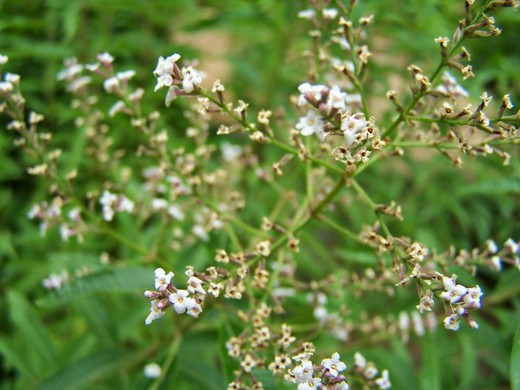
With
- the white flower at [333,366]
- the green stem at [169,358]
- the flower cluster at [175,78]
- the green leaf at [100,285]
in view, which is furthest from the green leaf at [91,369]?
the flower cluster at [175,78]

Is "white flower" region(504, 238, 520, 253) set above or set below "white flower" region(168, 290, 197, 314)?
below

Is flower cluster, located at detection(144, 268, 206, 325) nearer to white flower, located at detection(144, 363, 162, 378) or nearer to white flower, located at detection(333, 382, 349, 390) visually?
white flower, located at detection(333, 382, 349, 390)

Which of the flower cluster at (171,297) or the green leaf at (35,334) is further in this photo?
the green leaf at (35,334)

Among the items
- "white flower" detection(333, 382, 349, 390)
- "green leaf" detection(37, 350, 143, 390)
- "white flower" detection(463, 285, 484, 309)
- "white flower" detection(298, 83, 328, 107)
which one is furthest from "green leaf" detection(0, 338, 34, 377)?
"white flower" detection(463, 285, 484, 309)

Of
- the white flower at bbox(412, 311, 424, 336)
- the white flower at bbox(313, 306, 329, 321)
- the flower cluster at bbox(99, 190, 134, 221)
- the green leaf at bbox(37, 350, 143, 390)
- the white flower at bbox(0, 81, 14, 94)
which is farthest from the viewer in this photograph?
the white flower at bbox(412, 311, 424, 336)

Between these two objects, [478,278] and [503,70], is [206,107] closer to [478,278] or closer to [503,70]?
[503,70]

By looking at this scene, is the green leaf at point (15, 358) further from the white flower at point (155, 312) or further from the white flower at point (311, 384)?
the white flower at point (311, 384)
